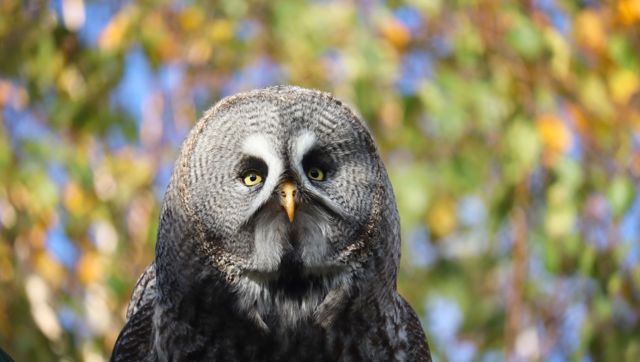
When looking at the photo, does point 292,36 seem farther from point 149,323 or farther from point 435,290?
point 149,323

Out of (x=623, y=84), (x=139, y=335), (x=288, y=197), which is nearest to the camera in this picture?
(x=288, y=197)

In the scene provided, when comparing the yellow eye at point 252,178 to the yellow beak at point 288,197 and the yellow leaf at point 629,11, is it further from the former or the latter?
the yellow leaf at point 629,11

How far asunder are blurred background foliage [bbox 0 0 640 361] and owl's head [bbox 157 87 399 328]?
2.19 meters

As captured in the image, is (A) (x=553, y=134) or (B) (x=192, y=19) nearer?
(A) (x=553, y=134)

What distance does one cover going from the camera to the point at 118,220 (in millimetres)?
7305

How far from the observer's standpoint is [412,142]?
23.3ft

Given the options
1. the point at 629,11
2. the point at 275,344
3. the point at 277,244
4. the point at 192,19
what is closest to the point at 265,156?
the point at 277,244

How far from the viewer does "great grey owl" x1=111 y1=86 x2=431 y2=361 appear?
3.36 meters

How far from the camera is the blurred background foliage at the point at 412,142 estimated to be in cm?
591

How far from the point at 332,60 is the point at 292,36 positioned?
71cm

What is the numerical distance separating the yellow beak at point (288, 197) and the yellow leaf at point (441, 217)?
5104mm

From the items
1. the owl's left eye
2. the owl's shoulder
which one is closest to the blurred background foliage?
the owl's shoulder

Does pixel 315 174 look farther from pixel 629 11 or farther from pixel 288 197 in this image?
pixel 629 11

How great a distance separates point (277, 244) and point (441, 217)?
17.1ft
